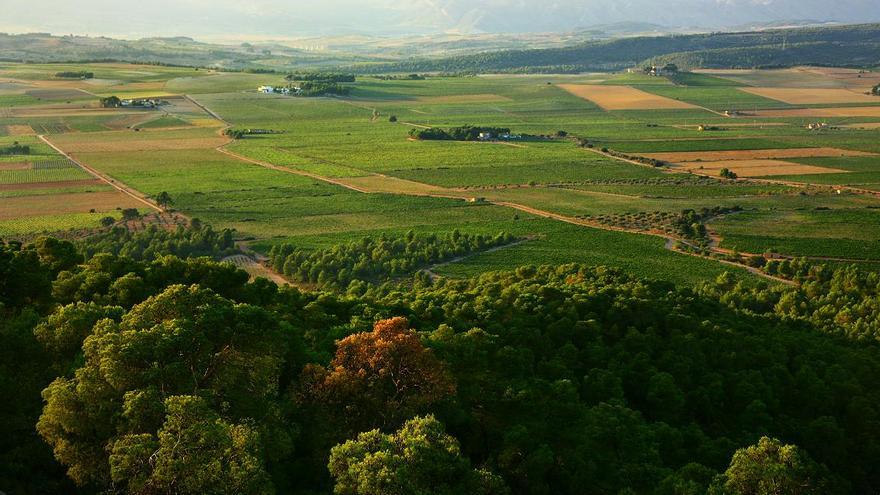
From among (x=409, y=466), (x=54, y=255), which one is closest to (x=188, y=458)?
(x=409, y=466)

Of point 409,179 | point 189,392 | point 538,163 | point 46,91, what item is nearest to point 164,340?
point 189,392

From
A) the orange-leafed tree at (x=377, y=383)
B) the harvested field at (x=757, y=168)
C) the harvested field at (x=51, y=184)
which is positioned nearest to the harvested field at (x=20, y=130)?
the harvested field at (x=51, y=184)

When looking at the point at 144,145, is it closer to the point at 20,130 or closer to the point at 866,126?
the point at 20,130

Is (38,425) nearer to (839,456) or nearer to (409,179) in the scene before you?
(839,456)

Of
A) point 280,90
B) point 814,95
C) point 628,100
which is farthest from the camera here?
point 814,95

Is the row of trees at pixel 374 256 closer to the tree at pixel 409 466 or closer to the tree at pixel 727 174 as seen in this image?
the tree at pixel 409 466
